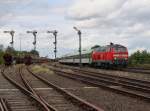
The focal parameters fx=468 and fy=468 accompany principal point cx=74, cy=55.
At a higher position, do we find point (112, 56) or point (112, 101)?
point (112, 56)

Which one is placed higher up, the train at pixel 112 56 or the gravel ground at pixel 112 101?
the train at pixel 112 56

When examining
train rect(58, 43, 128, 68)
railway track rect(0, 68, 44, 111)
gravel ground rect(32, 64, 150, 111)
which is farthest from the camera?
train rect(58, 43, 128, 68)

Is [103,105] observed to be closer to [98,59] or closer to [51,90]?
[51,90]

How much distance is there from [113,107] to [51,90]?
22.5 ft

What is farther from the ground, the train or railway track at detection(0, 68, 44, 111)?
the train

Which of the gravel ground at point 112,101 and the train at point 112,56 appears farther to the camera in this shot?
the train at point 112,56

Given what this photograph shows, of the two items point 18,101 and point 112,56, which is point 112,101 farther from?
point 112,56

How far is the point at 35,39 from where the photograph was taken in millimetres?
91812

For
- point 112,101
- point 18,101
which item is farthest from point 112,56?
point 18,101

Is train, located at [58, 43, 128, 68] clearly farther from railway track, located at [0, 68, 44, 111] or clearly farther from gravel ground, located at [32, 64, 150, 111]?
railway track, located at [0, 68, 44, 111]

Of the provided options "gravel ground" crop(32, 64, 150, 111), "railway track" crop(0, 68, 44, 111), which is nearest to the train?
"gravel ground" crop(32, 64, 150, 111)

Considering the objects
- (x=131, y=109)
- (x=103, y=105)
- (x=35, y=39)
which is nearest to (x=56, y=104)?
(x=103, y=105)

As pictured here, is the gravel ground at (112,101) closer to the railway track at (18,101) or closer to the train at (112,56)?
the railway track at (18,101)

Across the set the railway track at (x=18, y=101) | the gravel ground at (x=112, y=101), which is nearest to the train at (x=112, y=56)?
the gravel ground at (x=112, y=101)
